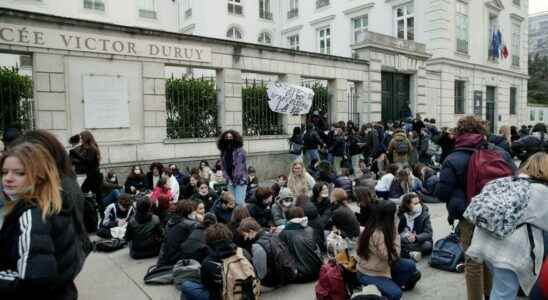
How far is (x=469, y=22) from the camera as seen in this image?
22.5m

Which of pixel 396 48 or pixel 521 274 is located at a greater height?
pixel 396 48

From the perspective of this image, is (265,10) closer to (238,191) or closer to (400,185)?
(238,191)

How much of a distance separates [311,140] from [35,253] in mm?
9328

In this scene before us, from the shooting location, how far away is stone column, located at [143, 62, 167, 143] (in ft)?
33.3

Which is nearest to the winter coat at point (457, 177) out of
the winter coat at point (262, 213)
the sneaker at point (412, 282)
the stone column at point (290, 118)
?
the sneaker at point (412, 282)

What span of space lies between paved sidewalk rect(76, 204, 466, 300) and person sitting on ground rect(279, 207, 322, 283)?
5.9 inches

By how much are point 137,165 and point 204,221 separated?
540cm

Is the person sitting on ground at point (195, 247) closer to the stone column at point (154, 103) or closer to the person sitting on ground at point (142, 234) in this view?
the person sitting on ground at point (142, 234)

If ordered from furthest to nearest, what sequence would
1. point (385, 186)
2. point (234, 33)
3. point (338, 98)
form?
point (234, 33) → point (338, 98) → point (385, 186)

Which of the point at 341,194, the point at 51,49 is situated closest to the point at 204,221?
the point at 341,194

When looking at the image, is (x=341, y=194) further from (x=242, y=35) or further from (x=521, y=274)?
(x=242, y=35)

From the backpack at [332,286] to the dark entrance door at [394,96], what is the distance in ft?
42.2

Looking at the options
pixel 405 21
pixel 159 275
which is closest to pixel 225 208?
pixel 159 275

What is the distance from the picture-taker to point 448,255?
514cm
